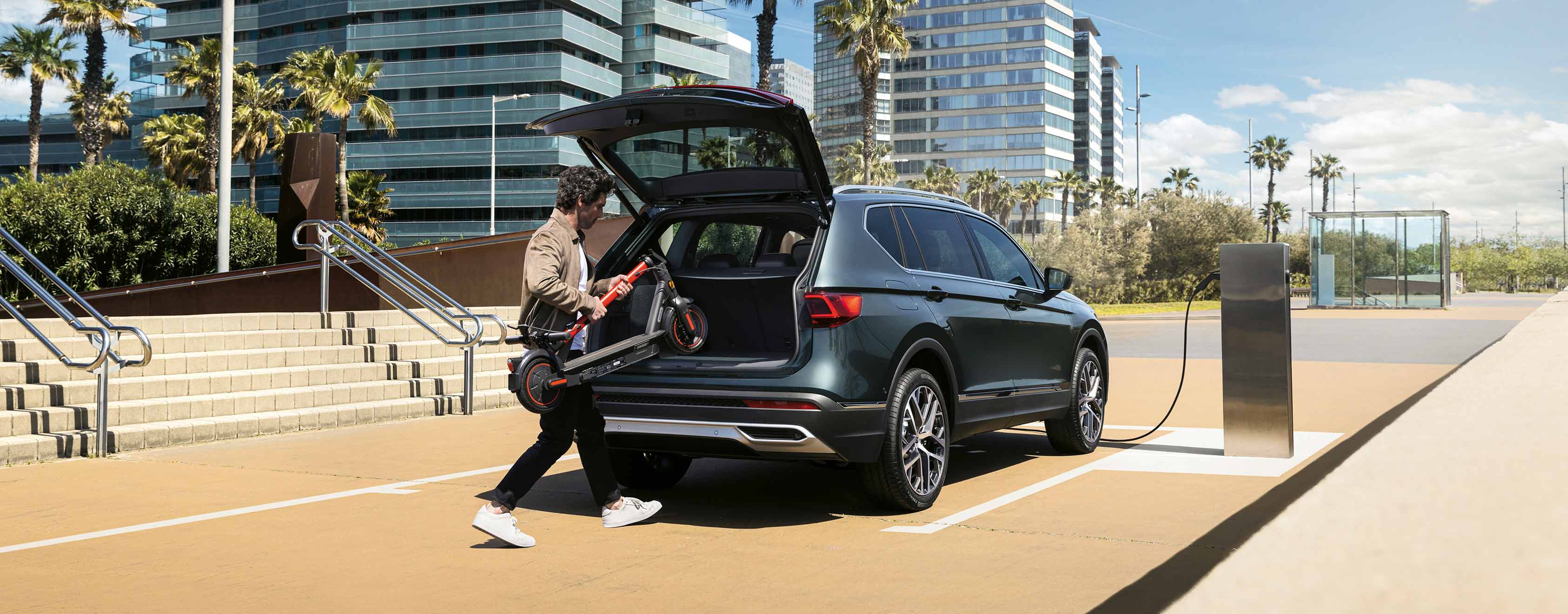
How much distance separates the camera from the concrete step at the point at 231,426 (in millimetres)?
8109

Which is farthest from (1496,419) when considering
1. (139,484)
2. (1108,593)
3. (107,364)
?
(107,364)

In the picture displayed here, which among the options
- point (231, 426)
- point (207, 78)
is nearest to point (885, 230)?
point (231, 426)

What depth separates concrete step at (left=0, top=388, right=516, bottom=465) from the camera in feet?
26.6

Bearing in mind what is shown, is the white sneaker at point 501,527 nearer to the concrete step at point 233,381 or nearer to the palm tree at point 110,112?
the concrete step at point 233,381

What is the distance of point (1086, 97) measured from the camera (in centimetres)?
16362

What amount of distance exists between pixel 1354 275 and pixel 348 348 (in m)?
41.2

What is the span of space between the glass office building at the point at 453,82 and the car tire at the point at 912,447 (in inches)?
2668

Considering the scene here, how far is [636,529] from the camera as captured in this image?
5820 millimetres

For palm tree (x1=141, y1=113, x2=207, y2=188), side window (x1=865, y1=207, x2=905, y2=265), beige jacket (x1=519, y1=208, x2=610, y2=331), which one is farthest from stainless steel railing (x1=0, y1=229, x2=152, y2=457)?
palm tree (x1=141, y1=113, x2=207, y2=188)

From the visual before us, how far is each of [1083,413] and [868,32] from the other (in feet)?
107

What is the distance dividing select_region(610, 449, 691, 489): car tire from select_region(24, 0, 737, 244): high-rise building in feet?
218

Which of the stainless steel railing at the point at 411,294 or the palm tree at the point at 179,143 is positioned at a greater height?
the palm tree at the point at 179,143

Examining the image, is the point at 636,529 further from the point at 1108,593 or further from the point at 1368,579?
the point at 1368,579

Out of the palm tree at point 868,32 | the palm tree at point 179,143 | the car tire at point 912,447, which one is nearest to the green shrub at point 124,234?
the car tire at point 912,447
